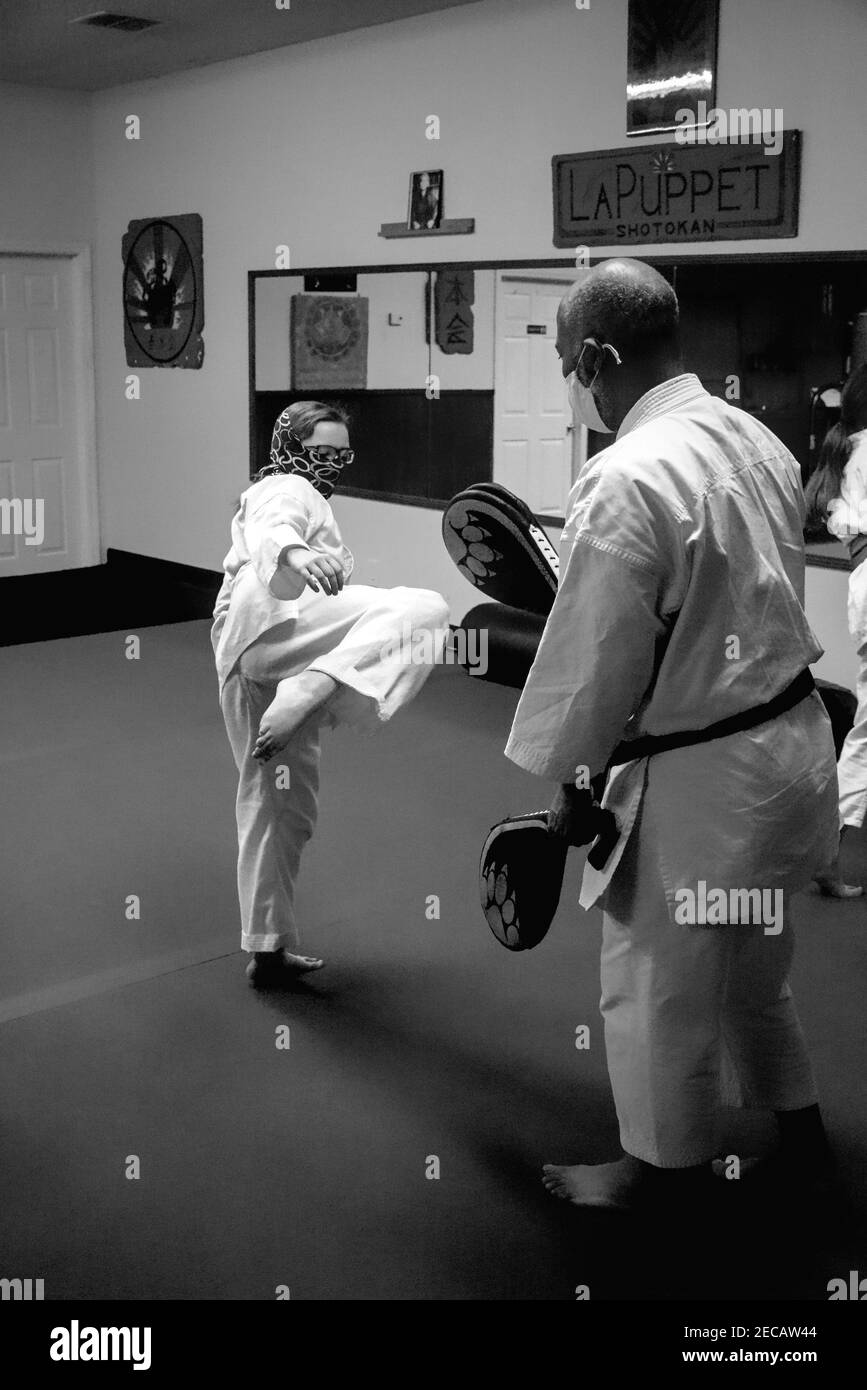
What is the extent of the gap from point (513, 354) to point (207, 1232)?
4828 millimetres

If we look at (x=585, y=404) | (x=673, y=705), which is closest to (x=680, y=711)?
(x=673, y=705)

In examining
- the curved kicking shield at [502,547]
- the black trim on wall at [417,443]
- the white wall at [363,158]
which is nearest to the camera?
the curved kicking shield at [502,547]

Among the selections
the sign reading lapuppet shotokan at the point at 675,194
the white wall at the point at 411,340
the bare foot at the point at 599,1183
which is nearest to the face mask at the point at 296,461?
the bare foot at the point at 599,1183

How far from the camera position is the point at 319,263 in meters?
7.05

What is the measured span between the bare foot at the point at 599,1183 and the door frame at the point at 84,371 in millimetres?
7540

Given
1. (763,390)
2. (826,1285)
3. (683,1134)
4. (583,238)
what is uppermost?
(583,238)

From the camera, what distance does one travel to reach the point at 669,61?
17.1 feet

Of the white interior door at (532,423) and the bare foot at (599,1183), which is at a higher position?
the white interior door at (532,423)

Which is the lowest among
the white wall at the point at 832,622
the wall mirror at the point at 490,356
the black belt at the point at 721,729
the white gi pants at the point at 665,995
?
the white gi pants at the point at 665,995

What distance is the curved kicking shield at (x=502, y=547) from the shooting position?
240cm

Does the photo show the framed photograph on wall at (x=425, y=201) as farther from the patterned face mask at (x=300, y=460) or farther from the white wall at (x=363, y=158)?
the patterned face mask at (x=300, y=460)

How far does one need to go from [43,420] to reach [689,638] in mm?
7660

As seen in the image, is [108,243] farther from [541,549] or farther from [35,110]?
[541,549]

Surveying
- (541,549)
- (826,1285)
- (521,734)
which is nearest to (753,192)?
(541,549)
